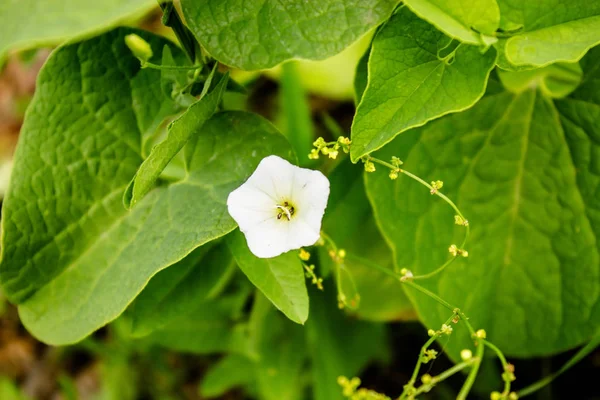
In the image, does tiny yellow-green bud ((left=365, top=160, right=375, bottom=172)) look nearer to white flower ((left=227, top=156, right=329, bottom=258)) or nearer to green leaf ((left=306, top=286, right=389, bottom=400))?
white flower ((left=227, top=156, right=329, bottom=258))

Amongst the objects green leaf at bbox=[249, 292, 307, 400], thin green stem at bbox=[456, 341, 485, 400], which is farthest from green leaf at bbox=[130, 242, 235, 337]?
thin green stem at bbox=[456, 341, 485, 400]

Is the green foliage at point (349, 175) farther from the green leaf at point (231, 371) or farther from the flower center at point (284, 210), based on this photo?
the green leaf at point (231, 371)

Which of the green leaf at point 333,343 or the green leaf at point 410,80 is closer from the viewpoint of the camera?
the green leaf at point 410,80

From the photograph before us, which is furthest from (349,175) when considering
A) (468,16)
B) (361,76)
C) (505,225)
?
(468,16)

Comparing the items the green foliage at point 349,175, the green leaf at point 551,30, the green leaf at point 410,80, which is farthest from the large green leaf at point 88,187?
the green leaf at point 551,30

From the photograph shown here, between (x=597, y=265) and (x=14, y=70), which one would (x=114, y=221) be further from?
(x=14, y=70)
